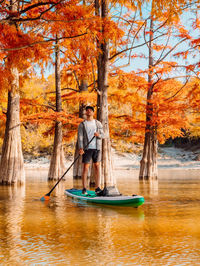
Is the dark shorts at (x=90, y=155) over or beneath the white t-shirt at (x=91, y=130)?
beneath

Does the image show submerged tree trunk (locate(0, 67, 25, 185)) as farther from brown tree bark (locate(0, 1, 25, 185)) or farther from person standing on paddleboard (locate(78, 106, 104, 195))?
person standing on paddleboard (locate(78, 106, 104, 195))

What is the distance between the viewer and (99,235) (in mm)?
4805

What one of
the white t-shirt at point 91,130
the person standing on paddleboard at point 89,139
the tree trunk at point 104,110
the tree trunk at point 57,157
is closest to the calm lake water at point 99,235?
the person standing on paddleboard at point 89,139

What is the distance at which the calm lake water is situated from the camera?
12.4 feet

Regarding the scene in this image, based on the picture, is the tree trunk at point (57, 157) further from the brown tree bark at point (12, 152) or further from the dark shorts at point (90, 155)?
the dark shorts at point (90, 155)

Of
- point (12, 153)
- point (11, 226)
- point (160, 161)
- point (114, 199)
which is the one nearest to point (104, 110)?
point (12, 153)

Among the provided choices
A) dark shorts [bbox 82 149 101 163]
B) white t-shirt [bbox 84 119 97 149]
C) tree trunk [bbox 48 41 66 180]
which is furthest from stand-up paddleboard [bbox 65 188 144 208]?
tree trunk [bbox 48 41 66 180]

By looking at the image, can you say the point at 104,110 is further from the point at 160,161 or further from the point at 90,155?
the point at 160,161

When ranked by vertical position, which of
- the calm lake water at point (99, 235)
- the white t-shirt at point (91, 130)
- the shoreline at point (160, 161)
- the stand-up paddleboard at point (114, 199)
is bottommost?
the calm lake water at point (99, 235)

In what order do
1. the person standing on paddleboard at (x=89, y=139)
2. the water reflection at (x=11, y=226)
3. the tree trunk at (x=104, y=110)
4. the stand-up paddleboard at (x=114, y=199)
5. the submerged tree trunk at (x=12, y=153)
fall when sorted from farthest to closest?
1. the submerged tree trunk at (x=12, y=153)
2. the tree trunk at (x=104, y=110)
3. the person standing on paddleboard at (x=89, y=139)
4. the stand-up paddleboard at (x=114, y=199)
5. the water reflection at (x=11, y=226)

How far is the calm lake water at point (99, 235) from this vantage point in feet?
12.4

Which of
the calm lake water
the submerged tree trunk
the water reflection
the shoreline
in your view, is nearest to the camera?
the calm lake water

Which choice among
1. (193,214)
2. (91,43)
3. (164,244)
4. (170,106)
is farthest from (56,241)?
(170,106)

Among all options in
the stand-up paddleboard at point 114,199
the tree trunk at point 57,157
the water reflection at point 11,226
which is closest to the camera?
the water reflection at point 11,226
